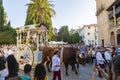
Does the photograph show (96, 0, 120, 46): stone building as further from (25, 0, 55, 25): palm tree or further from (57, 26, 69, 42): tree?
(57, 26, 69, 42): tree

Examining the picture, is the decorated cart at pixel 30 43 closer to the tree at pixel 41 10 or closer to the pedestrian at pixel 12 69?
the pedestrian at pixel 12 69

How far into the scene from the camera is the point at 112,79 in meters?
4.16

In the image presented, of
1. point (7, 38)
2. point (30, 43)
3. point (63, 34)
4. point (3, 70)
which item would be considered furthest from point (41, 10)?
point (63, 34)

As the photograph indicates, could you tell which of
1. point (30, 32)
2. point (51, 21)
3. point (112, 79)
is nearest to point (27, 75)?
point (112, 79)

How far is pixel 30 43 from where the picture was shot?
72.0ft

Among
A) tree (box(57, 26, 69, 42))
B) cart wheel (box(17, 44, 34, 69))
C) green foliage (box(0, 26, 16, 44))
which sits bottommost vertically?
cart wheel (box(17, 44, 34, 69))

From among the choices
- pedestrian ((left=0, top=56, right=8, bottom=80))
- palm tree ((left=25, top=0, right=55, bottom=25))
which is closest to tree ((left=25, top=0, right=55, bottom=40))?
palm tree ((left=25, top=0, right=55, bottom=25))

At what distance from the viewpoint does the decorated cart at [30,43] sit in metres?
20.5

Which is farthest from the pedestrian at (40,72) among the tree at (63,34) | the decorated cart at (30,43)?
the tree at (63,34)

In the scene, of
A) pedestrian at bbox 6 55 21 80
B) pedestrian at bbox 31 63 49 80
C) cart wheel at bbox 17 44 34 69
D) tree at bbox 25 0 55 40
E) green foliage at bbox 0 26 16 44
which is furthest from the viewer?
green foliage at bbox 0 26 16 44

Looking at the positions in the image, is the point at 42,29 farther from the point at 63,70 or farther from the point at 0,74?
the point at 0,74

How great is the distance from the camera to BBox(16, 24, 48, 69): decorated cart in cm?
2053

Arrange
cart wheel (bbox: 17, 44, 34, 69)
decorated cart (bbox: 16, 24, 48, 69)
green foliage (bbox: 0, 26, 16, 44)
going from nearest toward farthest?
cart wheel (bbox: 17, 44, 34, 69), decorated cart (bbox: 16, 24, 48, 69), green foliage (bbox: 0, 26, 16, 44)

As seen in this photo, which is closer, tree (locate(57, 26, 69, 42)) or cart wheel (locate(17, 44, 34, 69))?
cart wheel (locate(17, 44, 34, 69))
